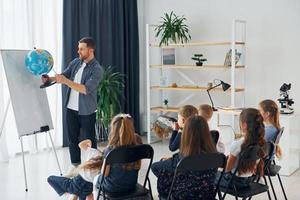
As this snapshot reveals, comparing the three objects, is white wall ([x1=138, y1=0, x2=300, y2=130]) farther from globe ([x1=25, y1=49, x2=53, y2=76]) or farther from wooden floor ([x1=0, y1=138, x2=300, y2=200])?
globe ([x1=25, y1=49, x2=53, y2=76])

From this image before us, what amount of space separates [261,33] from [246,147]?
3410 mm

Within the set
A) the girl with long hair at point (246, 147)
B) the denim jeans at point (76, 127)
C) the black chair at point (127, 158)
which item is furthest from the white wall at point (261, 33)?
the black chair at point (127, 158)

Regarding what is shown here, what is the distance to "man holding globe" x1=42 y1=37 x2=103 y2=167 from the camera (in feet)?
16.4

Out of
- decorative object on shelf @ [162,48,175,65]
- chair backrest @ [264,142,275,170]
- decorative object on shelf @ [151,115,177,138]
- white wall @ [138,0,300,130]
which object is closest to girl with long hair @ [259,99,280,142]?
chair backrest @ [264,142,275,170]

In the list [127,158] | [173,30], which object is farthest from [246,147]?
[173,30]

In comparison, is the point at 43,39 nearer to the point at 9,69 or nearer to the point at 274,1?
the point at 9,69

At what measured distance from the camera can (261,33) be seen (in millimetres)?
6391

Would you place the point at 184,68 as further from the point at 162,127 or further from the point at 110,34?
the point at 110,34

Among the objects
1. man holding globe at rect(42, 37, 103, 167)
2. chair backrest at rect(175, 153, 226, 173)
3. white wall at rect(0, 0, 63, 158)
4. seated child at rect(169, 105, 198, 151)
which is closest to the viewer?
chair backrest at rect(175, 153, 226, 173)

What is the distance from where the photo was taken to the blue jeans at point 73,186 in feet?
11.3

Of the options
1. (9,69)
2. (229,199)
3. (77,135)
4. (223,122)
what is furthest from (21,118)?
(223,122)

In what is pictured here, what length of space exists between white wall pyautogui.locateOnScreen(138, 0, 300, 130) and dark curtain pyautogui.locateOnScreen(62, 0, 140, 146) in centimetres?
100

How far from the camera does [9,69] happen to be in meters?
4.54

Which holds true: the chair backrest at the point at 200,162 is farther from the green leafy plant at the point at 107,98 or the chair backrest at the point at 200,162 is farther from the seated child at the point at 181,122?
the green leafy plant at the point at 107,98
